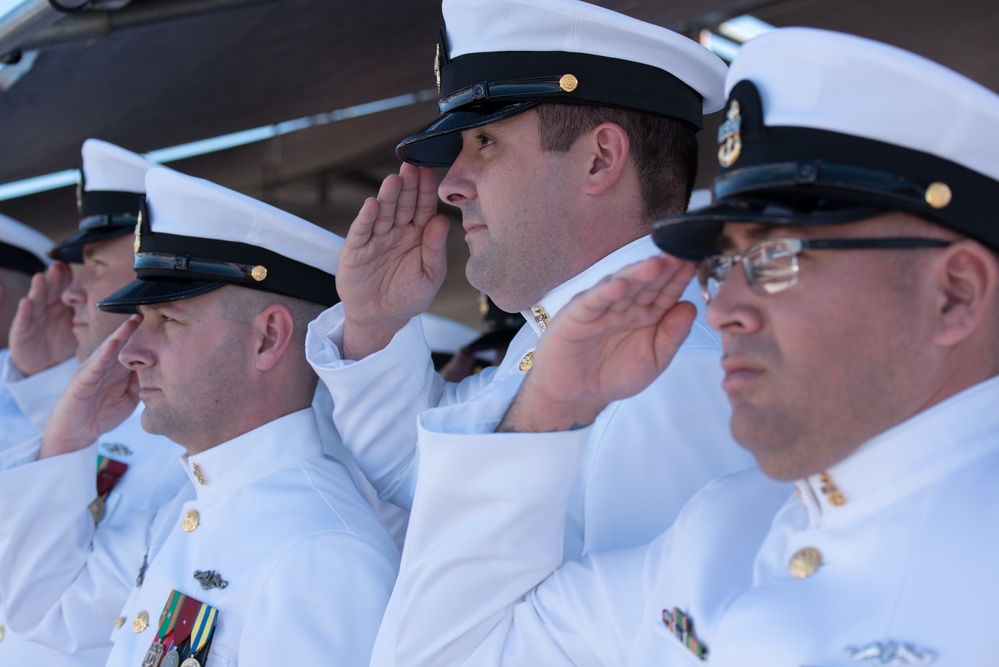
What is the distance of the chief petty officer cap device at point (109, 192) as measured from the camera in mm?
3996

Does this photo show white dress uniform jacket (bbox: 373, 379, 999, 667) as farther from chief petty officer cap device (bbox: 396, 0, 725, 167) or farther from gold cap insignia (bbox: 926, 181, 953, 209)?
chief petty officer cap device (bbox: 396, 0, 725, 167)

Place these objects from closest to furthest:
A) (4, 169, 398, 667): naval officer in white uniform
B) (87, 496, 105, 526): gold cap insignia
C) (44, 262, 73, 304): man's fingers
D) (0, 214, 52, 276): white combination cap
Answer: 1. (4, 169, 398, 667): naval officer in white uniform
2. (87, 496, 105, 526): gold cap insignia
3. (44, 262, 73, 304): man's fingers
4. (0, 214, 52, 276): white combination cap

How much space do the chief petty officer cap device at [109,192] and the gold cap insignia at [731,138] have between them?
279 cm

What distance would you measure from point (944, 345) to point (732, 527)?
44 cm

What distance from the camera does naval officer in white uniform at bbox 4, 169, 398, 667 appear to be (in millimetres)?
2562

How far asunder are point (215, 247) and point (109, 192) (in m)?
1.22

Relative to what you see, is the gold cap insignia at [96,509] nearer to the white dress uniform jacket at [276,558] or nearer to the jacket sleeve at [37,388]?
the white dress uniform jacket at [276,558]

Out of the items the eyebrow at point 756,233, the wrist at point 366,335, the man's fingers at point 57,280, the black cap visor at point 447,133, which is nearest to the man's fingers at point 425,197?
the black cap visor at point 447,133

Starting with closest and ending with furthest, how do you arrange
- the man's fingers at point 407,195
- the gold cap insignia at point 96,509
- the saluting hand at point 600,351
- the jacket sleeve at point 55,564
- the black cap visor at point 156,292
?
the saluting hand at point 600,351
the man's fingers at point 407,195
the black cap visor at point 156,292
the jacket sleeve at point 55,564
the gold cap insignia at point 96,509

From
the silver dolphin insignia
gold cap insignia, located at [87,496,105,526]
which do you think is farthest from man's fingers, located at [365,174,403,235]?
the silver dolphin insignia

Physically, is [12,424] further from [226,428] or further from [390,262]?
[390,262]

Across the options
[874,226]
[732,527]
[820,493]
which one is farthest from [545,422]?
[874,226]

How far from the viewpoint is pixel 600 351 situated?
181 centimetres

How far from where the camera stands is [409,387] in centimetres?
296
